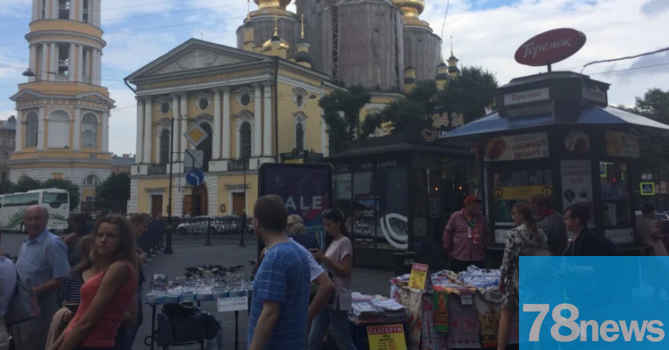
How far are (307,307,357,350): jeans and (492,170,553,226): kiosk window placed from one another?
630cm

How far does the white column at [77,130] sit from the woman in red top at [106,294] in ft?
226

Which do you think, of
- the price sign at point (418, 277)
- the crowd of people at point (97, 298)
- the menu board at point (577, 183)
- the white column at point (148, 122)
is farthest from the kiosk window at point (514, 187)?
the white column at point (148, 122)

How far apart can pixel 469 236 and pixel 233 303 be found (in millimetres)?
3863

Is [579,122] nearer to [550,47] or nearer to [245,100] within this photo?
[550,47]

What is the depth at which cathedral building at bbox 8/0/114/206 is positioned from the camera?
212ft

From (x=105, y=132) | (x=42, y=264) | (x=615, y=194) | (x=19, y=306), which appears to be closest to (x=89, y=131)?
(x=105, y=132)

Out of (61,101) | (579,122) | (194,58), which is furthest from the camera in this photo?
(61,101)

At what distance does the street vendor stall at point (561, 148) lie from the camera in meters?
10.5

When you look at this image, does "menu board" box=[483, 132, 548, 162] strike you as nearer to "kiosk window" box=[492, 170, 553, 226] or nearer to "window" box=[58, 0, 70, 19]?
"kiosk window" box=[492, 170, 553, 226]

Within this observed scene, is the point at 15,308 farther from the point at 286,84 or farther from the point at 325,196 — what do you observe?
the point at 286,84

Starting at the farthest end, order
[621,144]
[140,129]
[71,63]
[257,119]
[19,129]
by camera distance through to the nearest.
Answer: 1. [19,129]
2. [71,63]
3. [140,129]
4. [257,119]
5. [621,144]

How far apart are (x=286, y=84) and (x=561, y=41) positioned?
1403 inches

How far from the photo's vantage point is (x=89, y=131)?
67875 mm

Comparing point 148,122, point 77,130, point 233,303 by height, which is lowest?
point 233,303
